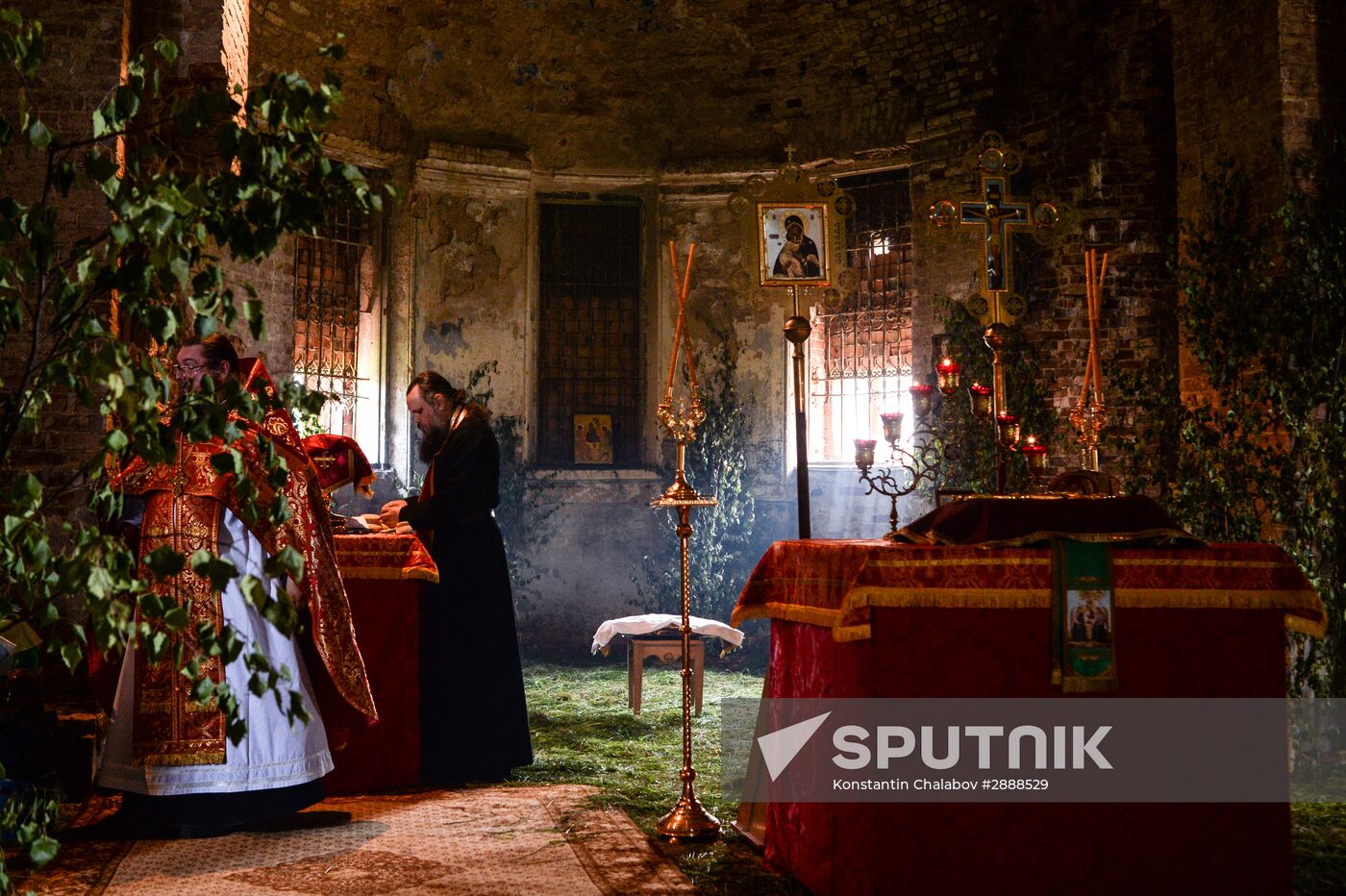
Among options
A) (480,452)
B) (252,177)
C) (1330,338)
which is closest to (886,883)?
(252,177)

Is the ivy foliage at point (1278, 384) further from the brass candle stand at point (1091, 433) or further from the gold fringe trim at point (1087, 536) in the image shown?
the gold fringe trim at point (1087, 536)

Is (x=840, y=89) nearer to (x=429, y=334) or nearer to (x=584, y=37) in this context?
(x=584, y=37)

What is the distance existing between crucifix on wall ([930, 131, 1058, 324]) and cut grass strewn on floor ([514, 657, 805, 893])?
8.12 ft

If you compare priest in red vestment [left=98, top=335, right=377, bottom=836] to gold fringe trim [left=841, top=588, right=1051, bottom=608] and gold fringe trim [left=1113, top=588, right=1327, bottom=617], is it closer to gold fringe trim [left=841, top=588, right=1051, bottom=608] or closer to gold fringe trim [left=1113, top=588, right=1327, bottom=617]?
gold fringe trim [left=841, top=588, right=1051, bottom=608]

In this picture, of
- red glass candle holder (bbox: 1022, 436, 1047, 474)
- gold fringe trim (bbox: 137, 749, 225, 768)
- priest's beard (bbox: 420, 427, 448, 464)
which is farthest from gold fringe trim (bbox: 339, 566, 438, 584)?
red glass candle holder (bbox: 1022, 436, 1047, 474)

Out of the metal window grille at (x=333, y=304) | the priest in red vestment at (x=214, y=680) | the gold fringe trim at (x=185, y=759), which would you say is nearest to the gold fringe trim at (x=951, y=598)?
the priest in red vestment at (x=214, y=680)

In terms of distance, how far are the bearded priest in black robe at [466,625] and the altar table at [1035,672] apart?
7.93ft

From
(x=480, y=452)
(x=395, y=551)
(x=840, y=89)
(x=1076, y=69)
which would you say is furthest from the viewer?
(x=840, y=89)

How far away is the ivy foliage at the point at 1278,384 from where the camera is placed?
605 cm

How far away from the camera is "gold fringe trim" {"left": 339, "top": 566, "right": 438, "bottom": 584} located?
5.34 meters

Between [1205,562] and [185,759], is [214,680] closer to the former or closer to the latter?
[185,759]

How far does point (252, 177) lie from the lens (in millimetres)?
1763

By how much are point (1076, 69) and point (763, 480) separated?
4770 millimetres

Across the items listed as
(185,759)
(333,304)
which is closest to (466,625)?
(185,759)
